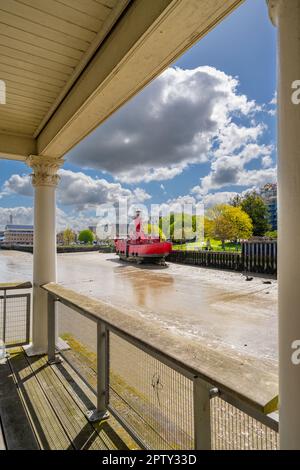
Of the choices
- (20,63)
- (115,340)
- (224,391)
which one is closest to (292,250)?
(224,391)

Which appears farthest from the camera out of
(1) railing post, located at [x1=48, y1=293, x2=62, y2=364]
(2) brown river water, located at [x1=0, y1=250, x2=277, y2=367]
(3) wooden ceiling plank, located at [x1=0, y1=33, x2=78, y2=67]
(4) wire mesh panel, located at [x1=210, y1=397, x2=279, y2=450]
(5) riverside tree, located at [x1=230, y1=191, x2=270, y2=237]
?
(5) riverside tree, located at [x1=230, y1=191, x2=270, y2=237]

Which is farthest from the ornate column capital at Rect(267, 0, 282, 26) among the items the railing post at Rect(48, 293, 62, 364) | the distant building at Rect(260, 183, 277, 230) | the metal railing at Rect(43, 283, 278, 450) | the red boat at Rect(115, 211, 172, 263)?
the distant building at Rect(260, 183, 277, 230)

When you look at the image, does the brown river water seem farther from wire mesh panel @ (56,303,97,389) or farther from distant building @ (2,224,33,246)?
distant building @ (2,224,33,246)

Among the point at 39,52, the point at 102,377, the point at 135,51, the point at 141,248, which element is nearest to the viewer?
the point at 135,51

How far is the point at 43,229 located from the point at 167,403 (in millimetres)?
2254

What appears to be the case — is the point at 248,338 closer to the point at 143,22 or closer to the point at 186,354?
the point at 186,354

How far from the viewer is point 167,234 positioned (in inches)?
1502

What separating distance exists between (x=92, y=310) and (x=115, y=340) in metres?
1.39

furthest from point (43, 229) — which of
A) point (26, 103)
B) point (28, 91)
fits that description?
point (28, 91)

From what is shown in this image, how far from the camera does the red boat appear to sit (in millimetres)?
16125

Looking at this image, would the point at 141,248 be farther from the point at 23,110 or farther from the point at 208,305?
the point at 23,110

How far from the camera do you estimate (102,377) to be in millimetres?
1835

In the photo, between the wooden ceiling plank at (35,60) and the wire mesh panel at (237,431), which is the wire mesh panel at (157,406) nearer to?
the wire mesh panel at (237,431)

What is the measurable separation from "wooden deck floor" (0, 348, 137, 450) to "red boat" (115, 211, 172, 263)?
13.5 metres
